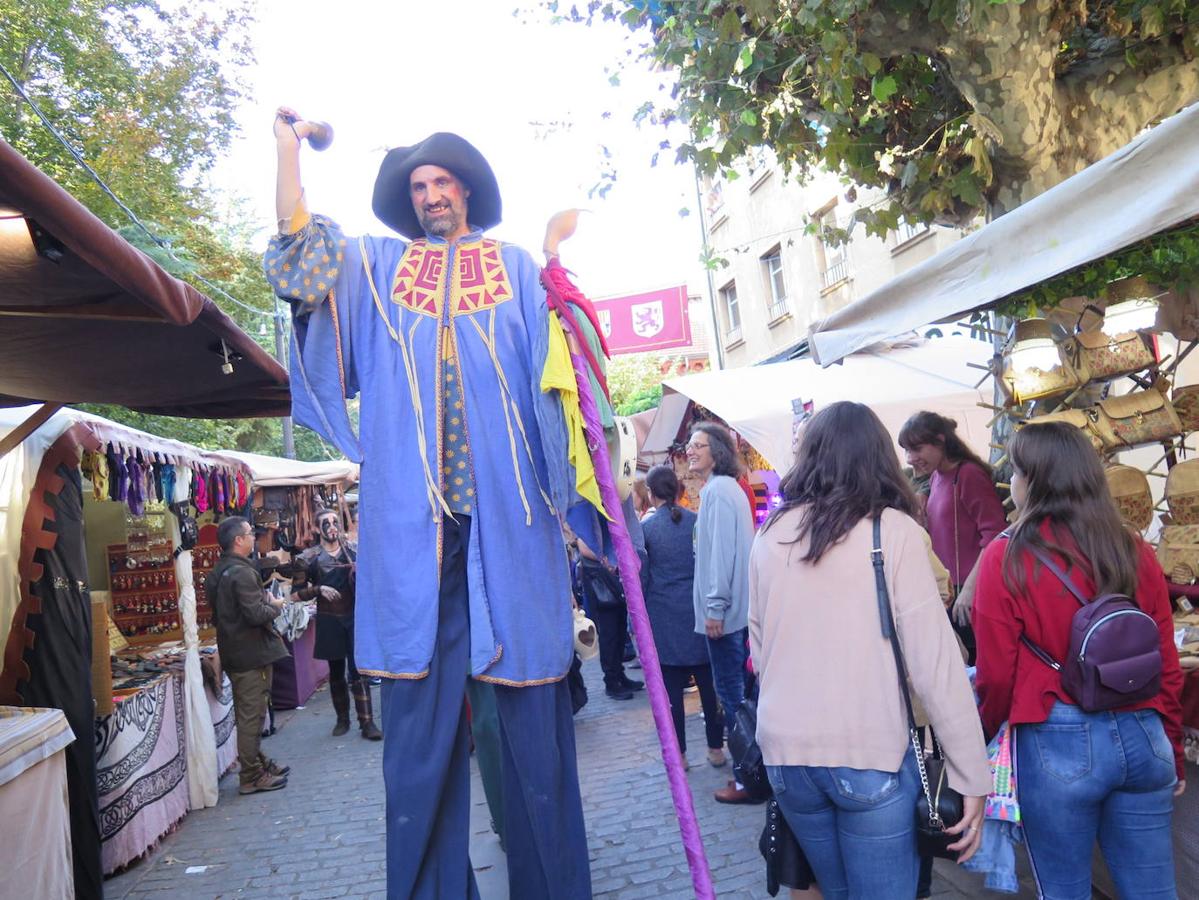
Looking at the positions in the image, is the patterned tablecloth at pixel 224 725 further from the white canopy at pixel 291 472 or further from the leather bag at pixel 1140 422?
the leather bag at pixel 1140 422

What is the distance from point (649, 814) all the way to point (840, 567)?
2854 mm

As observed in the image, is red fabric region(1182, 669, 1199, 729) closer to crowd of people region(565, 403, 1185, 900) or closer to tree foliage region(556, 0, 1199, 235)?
crowd of people region(565, 403, 1185, 900)

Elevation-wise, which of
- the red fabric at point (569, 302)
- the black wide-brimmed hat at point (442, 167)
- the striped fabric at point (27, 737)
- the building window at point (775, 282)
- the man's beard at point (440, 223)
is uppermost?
the building window at point (775, 282)

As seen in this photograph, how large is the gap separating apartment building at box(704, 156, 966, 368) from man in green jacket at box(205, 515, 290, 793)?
22.4ft

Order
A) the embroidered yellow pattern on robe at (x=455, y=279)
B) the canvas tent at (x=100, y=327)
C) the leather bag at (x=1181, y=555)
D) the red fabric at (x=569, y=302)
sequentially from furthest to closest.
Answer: the leather bag at (x=1181, y=555)
the embroidered yellow pattern on robe at (x=455, y=279)
the red fabric at (x=569, y=302)
the canvas tent at (x=100, y=327)

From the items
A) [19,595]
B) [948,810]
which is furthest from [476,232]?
[19,595]

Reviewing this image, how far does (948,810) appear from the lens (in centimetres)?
205

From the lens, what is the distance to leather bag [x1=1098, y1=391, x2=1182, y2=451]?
12.2 ft

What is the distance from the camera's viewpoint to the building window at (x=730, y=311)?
20.8 meters

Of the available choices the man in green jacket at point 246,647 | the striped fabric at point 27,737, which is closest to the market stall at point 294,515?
the man in green jacket at point 246,647

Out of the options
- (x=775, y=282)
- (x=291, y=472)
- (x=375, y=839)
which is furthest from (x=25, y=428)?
(x=775, y=282)

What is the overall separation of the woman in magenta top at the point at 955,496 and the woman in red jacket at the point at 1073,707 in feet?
6.16

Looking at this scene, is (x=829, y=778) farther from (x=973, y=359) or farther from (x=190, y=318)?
(x=973, y=359)

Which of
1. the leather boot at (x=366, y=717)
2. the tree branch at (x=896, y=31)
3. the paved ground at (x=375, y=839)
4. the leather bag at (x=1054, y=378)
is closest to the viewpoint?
the paved ground at (x=375, y=839)
